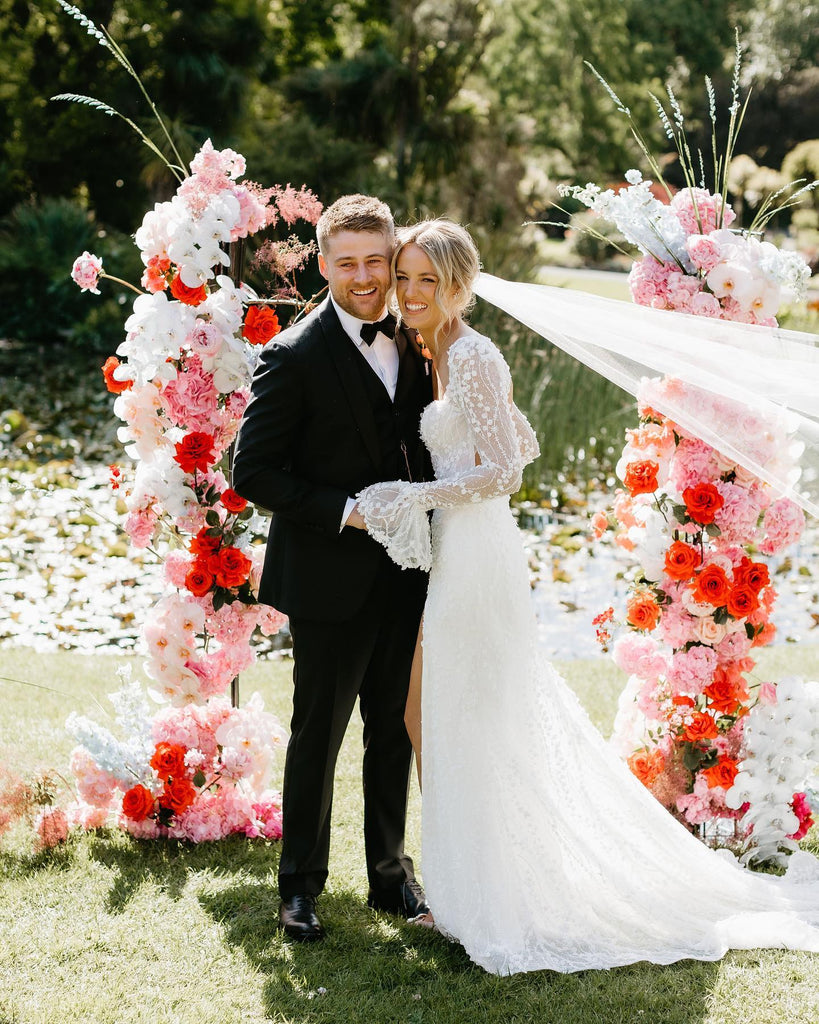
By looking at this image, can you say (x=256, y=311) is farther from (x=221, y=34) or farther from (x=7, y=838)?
(x=221, y=34)

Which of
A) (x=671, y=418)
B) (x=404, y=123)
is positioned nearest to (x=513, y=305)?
(x=671, y=418)

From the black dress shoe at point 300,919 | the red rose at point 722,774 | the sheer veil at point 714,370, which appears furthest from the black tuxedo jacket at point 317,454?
the red rose at point 722,774

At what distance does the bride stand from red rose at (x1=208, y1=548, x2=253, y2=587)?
894mm

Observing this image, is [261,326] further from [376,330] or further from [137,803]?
[137,803]

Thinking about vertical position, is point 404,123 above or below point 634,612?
above

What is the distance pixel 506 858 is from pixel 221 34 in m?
20.7

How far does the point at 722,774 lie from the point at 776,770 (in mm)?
203

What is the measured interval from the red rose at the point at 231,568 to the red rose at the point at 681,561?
157 centimetres

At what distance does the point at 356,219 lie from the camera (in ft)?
11.5

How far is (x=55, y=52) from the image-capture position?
859 inches

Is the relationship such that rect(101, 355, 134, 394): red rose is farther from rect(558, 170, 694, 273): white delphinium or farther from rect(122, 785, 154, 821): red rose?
rect(558, 170, 694, 273): white delphinium

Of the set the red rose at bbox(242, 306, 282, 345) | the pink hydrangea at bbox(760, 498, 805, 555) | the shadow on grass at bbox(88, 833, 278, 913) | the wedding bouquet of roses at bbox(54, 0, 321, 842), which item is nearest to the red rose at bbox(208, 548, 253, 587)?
the wedding bouquet of roses at bbox(54, 0, 321, 842)

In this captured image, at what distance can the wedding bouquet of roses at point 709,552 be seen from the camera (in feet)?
13.7

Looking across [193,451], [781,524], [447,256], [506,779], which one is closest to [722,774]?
[781,524]
